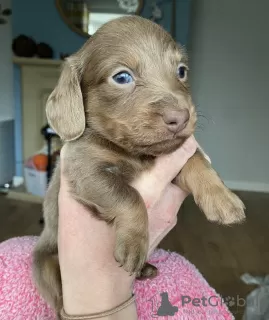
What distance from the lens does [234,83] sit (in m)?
6.77

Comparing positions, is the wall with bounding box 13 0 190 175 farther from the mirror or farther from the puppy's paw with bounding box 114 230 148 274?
the puppy's paw with bounding box 114 230 148 274

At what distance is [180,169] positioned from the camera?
1622 mm

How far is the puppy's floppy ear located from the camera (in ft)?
5.09

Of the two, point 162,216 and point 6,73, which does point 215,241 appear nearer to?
point 162,216

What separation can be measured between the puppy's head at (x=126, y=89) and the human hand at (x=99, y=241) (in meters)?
0.18

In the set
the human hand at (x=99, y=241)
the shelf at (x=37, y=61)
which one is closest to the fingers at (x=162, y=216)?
the human hand at (x=99, y=241)

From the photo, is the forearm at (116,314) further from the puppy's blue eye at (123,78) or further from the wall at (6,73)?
the wall at (6,73)

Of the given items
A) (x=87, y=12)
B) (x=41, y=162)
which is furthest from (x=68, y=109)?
(x=87, y=12)

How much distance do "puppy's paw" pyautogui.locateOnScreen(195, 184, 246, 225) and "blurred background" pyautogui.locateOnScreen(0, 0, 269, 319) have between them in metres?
4.74

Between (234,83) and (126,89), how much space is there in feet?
18.5

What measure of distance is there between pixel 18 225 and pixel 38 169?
1272mm

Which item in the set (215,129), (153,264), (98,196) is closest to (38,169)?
(215,129)

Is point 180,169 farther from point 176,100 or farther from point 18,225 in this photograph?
point 18,225

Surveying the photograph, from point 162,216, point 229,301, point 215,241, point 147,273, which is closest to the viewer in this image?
point 162,216
